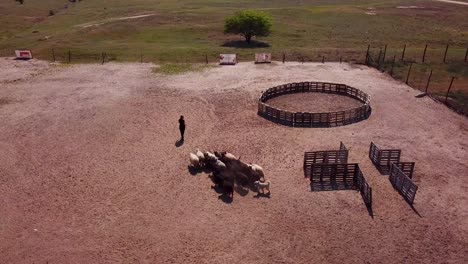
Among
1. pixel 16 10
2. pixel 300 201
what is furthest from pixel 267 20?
pixel 16 10

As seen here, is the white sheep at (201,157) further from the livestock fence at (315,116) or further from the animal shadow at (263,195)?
the livestock fence at (315,116)

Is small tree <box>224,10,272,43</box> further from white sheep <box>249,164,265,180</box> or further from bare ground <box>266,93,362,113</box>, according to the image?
white sheep <box>249,164,265,180</box>

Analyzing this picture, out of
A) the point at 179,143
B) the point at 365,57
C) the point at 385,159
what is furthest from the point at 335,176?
the point at 365,57

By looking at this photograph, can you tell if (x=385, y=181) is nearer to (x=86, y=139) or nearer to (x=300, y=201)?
(x=300, y=201)

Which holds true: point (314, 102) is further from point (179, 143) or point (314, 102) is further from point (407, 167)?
point (179, 143)

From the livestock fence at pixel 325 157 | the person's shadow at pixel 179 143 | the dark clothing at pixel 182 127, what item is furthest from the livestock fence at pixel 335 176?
the dark clothing at pixel 182 127

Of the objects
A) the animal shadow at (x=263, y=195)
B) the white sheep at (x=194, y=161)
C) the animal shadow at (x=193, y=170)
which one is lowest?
the animal shadow at (x=193, y=170)

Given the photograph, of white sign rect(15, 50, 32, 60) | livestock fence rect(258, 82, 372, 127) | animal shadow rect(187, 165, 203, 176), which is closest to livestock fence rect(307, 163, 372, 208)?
animal shadow rect(187, 165, 203, 176)
